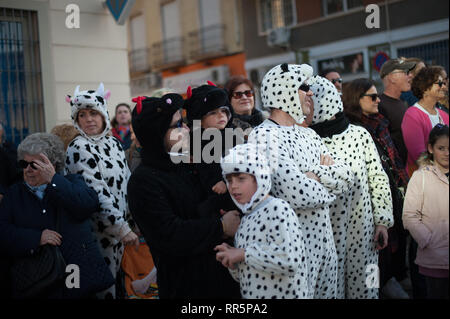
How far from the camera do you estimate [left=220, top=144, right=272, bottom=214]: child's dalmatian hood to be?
2.22 metres

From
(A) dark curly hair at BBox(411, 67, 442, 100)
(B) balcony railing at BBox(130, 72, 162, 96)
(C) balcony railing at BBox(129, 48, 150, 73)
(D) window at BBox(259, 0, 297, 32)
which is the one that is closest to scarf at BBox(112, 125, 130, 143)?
(A) dark curly hair at BBox(411, 67, 442, 100)

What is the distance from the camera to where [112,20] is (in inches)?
229

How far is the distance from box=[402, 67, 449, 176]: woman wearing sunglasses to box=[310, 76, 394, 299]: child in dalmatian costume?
0.25m

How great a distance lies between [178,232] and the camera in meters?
2.31

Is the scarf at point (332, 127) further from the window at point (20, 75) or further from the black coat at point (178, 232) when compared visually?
the window at point (20, 75)

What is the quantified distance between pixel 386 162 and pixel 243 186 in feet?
5.50

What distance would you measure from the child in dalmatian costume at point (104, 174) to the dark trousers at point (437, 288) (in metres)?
1.84

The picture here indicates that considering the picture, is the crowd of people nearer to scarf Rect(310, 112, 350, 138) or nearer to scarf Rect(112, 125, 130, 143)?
scarf Rect(310, 112, 350, 138)

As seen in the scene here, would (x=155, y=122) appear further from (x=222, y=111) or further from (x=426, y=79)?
(x=426, y=79)

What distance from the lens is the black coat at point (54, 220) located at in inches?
111

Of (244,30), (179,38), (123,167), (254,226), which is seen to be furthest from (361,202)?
(179,38)

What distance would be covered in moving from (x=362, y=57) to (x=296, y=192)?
40.9 ft

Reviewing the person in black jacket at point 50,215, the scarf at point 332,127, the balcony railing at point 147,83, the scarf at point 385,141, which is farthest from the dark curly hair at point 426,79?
the balcony railing at point 147,83
